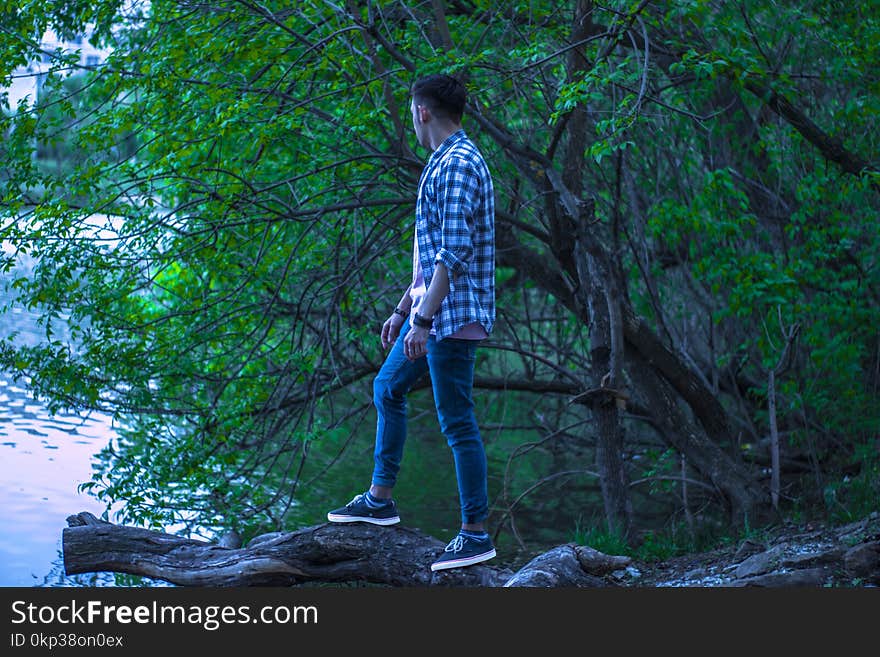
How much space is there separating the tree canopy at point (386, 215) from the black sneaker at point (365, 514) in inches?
80.7

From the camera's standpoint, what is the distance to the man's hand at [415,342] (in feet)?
14.7

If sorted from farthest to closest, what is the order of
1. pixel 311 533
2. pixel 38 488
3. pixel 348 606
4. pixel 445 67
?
pixel 38 488 < pixel 445 67 < pixel 311 533 < pixel 348 606

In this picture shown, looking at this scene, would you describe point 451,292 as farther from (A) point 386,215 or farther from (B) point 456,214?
(A) point 386,215

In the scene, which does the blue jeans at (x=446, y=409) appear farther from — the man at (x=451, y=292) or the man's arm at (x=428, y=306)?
the man's arm at (x=428, y=306)

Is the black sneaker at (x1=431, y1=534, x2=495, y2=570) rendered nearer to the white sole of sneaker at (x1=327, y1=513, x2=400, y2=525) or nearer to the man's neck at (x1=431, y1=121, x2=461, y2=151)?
the white sole of sneaker at (x1=327, y1=513, x2=400, y2=525)

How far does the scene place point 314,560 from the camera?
17.6 ft

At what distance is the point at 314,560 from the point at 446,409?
1.19m

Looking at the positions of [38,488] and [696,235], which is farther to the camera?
[38,488]

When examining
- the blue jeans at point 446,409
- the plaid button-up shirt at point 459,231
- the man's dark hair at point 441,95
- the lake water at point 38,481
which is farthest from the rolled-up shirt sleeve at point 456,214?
the lake water at point 38,481

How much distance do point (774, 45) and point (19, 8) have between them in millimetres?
5603

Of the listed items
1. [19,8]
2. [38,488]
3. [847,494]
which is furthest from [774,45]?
[38,488]

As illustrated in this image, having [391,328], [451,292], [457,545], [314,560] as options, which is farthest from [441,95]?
[314,560]

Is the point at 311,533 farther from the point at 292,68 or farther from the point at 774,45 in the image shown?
the point at 774,45

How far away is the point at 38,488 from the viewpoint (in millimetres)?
9914
